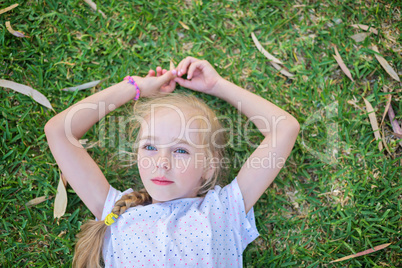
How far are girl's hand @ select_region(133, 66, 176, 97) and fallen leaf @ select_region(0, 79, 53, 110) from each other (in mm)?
711

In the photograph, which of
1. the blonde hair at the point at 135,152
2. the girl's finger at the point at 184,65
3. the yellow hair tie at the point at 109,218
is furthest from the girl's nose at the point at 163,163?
the girl's finger at the point at 184,65

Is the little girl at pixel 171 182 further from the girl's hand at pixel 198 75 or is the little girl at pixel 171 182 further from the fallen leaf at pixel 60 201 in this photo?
the fallen leaf at pixel 60 201

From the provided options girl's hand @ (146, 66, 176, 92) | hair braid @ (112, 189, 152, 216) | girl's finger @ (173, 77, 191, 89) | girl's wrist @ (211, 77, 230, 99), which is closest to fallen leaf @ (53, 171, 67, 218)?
hair braid @ (112, 189, 152, 216)

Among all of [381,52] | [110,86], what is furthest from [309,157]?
[110,86]

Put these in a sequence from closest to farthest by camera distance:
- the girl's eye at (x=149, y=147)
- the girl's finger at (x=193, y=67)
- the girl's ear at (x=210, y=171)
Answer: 1. the girl's eye at (x=149, y=147)
2. the girl's ear at (x=210, y=171)
3. the girl's finger at (x=193, y=67)

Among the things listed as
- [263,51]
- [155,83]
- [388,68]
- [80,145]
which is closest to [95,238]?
[80,145]

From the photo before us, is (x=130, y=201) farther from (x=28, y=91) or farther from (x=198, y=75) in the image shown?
(x=28, y=91)

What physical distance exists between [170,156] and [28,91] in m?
1.32

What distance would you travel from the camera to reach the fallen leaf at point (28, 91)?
8.54 ft

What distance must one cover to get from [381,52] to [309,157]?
3.37ft

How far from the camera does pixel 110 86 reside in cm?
262

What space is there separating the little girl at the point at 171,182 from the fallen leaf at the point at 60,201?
0.26 m

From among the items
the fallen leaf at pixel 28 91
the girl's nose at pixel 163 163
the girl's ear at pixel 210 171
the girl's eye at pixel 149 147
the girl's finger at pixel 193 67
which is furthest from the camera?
the fallen leaf at pixel 28 91

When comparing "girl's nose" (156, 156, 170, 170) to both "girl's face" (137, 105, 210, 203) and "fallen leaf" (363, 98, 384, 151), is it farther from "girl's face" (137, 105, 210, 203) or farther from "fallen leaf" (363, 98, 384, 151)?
"fallen leaf" (363, 98, 384, 151)
